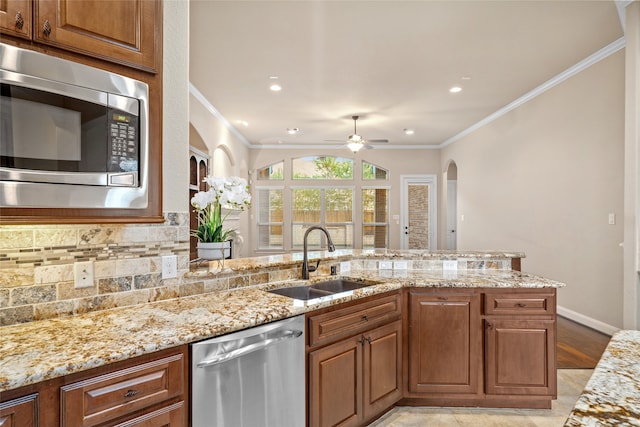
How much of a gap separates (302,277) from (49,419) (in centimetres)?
156

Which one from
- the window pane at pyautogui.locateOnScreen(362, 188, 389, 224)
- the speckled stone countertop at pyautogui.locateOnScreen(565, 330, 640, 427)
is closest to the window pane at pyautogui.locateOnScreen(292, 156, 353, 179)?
the window pane at pyautogui.locateOnScreen(362, 188, 389, 224)

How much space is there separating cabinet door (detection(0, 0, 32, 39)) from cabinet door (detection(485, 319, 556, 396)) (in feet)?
9.12

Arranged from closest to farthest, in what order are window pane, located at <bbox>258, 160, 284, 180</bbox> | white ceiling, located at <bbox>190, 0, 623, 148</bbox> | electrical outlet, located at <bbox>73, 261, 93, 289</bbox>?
electrical outlet, located at <bbox>73, 261, 93, 289</bbox>, white ceiling, located at <bbox>190, 0, 623, 148</bbox>, window pane, located at <bbox>258, 160, 284, 180</bbox>

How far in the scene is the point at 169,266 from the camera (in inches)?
74.7

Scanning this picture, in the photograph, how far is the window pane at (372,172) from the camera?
911 centimetres

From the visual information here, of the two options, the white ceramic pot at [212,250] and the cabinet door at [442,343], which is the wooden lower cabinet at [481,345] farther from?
the white ceramic pot at [212,250]

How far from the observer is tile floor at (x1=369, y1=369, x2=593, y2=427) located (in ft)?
7.70

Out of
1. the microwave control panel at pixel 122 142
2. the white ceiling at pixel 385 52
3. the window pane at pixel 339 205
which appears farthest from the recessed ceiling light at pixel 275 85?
the window pane at pixel 339 205

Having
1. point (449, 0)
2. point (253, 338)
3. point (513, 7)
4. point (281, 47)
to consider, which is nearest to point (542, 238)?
point (513, 7)

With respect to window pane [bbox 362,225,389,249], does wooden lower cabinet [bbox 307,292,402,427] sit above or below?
below

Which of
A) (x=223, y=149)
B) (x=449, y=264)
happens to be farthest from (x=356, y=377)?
(x=223, y=149)

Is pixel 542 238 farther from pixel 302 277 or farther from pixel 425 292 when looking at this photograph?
pixel 302 277

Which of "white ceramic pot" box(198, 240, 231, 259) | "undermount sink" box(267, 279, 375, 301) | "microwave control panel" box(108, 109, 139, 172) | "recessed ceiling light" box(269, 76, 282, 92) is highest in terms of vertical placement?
"recessed ceiling light" box(269, 76, 282, 92)

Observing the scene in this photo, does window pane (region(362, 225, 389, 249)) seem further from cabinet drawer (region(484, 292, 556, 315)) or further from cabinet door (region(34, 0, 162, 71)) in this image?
cabinet door (region(34, 0, 162, 71))
